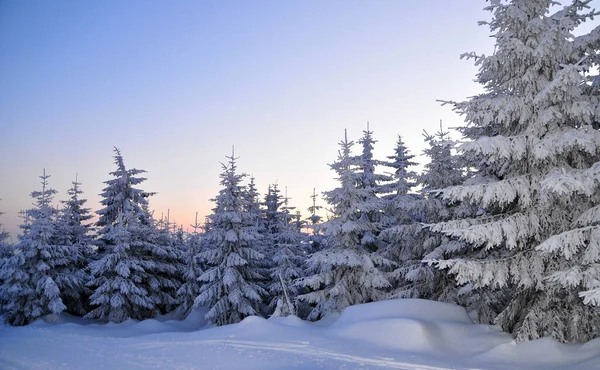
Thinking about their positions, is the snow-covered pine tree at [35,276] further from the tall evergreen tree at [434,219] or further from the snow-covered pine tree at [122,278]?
the tall evergreen tree at [434,219]

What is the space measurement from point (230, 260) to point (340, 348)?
40.0ft

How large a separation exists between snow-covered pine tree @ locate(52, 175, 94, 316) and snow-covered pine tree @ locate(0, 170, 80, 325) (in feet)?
2.60

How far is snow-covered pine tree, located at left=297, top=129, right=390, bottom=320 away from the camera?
16.8 metres

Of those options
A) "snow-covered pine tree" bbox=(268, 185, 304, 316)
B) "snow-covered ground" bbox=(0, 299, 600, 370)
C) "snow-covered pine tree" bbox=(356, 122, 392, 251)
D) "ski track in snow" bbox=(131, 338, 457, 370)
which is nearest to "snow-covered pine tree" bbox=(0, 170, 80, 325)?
"snow-covered ground" bbox=(0, 299, 600, 370)

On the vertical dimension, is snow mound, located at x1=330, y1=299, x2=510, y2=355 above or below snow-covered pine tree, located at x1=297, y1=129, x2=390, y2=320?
below

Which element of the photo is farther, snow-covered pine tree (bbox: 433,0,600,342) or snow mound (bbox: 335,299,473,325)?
snow mound (bbox: 335,299,473,325)

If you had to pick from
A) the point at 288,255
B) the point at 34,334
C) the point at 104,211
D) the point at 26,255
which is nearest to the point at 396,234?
the point at 288,255

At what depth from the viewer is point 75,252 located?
26234mm

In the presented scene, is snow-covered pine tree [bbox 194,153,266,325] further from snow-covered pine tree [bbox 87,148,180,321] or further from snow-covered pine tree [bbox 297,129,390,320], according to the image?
snow-covered pine tree [bbox 87,148,180,321]

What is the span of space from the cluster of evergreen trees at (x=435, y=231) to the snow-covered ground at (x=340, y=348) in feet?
3.36

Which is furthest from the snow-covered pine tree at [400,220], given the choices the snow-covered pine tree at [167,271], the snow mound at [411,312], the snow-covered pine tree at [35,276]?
the snow-covered pine tree at [35,276]

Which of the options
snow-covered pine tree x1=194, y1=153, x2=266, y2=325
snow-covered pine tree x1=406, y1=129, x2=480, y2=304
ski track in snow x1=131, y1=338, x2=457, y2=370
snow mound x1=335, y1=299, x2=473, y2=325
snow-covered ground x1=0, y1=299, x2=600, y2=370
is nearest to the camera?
ski track in snow x1=131, y1=338, x2=457, y2=370

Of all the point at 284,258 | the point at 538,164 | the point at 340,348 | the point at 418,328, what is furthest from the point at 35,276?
the point at 538,164

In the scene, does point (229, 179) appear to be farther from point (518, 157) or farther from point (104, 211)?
point (518, 157)
